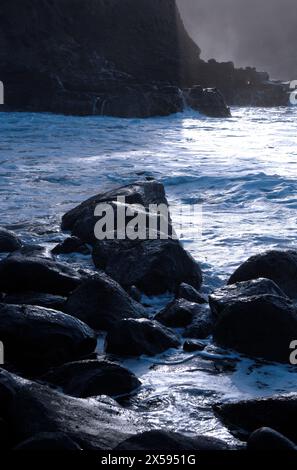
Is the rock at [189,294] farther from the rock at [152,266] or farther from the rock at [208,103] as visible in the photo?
the rock at [208,103]

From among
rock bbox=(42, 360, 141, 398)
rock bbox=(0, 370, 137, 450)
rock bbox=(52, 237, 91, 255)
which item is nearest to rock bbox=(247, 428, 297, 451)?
rock bbox=(0, 370, 137, 450)

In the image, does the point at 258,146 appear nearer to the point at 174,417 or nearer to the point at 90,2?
the point at 174,417

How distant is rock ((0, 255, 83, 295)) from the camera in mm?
5473

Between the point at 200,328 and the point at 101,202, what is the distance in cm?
341

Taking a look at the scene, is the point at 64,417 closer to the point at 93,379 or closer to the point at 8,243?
the point at 93,379

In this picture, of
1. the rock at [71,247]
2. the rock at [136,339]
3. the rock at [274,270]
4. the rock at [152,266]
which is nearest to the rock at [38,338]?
the rock at [136,339]

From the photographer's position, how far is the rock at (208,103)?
34.8 metres

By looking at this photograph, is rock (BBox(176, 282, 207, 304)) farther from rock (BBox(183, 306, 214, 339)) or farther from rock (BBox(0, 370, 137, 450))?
rock (BBox(0, 370, 137, 450))

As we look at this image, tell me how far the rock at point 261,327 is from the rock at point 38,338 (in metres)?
0.99

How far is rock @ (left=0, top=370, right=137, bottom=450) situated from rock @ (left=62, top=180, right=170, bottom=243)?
389cm

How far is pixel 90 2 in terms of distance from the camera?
1999 inches

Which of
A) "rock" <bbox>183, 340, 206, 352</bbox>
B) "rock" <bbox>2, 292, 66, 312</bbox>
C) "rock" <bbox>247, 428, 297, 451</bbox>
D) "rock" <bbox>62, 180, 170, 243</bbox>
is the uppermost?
"rock" <bbox>62, 180, 170, 243</bbox>
